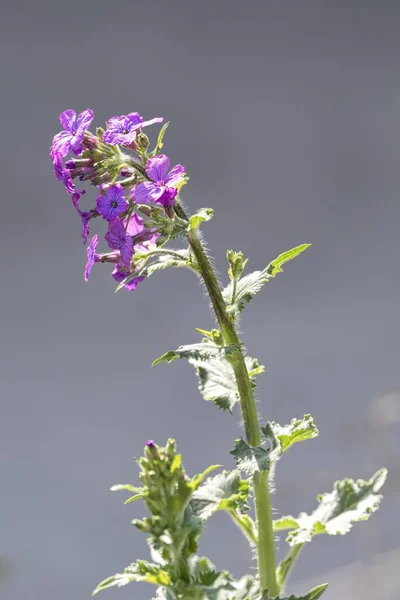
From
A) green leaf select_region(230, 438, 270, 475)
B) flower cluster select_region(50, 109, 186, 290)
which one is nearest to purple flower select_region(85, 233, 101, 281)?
flower cluster select_region(50, 109, 186, 290)

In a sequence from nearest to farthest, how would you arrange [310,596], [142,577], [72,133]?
1. [142,577]
2. [310,596]
3. [72,133]

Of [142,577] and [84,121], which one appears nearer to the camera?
[142,577]

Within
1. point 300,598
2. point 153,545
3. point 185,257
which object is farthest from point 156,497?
point 185,257

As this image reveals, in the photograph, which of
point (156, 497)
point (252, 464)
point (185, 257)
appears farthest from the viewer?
point (185, 257)

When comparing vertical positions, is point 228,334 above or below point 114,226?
below

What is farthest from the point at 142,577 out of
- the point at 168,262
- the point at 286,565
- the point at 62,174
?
the point at 62,174

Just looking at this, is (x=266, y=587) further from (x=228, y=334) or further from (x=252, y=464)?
(x=228, y=334)

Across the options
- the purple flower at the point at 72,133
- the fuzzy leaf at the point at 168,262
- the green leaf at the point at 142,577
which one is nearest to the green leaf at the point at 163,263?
the fuzzy leaf at the point at 168,262

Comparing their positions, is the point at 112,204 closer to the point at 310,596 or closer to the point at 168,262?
the point at 168,262
